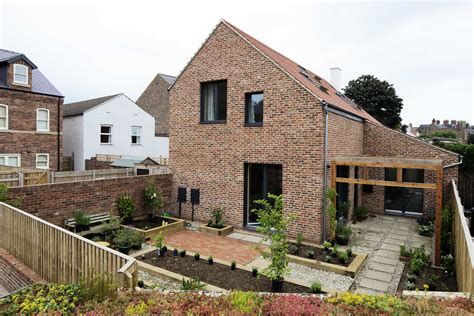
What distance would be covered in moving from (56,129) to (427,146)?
23.7 metres

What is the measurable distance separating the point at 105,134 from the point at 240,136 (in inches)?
696

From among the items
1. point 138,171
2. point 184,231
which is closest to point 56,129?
point 138,171

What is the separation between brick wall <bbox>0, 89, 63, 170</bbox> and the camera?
1892 centimetres

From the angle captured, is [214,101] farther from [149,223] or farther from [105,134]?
[105,134]

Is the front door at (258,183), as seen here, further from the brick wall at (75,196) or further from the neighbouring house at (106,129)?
the neighbouring house at (106,129)

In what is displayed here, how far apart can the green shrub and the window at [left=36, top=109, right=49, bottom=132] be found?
45.4 feet

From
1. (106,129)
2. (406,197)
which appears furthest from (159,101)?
(406,197)

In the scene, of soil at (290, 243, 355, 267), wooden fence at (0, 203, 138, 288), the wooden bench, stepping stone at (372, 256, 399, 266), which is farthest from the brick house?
wooden fence at (0, 203, 138, 288)

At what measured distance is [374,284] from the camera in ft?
22.6

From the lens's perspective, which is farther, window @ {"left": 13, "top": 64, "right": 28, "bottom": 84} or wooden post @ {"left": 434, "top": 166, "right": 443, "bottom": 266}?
window @ {"left": 13, "top": 64, "right": 28, "bottom": 84}

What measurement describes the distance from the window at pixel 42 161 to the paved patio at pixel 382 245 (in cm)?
2078

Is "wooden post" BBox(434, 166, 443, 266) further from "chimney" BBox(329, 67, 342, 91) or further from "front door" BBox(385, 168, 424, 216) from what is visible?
"chimney" BBox(329, 67, 342, 91)

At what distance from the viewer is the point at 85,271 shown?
523 cm

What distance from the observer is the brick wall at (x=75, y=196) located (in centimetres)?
891
